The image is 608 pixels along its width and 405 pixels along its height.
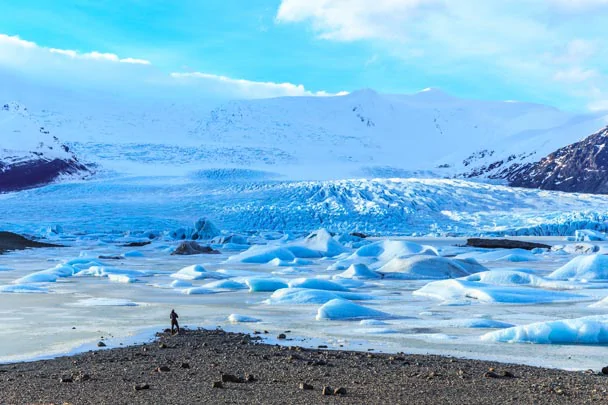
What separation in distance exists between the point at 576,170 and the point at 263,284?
39.4m

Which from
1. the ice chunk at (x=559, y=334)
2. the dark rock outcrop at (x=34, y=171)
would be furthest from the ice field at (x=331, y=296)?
the dark rock outcrop at (x=34, y=171)

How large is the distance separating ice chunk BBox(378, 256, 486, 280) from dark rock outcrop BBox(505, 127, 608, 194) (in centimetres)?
3411

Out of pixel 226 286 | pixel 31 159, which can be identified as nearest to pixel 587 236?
pixel 226 286

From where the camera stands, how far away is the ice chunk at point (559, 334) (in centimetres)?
585

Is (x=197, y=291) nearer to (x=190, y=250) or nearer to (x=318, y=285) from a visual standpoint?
(x=318, y=285)

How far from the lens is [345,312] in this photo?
7543 mm

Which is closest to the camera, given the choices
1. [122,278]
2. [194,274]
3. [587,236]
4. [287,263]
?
[122,278]

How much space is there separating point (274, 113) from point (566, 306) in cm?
5639

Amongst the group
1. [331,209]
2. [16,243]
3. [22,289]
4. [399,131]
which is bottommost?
[16,243]

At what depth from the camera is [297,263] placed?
17.4 metres

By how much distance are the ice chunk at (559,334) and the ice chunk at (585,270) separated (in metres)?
6.47

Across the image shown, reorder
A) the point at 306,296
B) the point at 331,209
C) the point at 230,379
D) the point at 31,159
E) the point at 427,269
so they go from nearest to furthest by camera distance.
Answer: the point at 230,379 → the point at 306,296 → the point at 427,269 → the point at 331,209 → the point at 31,159

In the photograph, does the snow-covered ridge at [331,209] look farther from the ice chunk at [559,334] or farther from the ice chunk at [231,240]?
the ice chunk at [559,334]

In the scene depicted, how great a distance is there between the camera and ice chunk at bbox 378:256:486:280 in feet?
42.9
